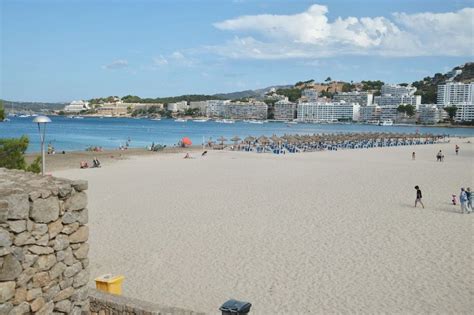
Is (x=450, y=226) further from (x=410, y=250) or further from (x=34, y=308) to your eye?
(x=34, y=308)

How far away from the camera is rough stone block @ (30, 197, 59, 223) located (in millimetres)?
4125

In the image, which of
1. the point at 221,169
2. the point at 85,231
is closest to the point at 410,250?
the point at 85,231

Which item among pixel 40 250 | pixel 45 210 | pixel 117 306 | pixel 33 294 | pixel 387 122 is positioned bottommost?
pixel 117 306

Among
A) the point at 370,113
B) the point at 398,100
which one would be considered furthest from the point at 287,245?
the point at 398,100

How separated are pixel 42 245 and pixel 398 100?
18904cm

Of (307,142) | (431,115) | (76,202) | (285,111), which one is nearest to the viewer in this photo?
(76,202)

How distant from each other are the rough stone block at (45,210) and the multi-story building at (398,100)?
177 metres

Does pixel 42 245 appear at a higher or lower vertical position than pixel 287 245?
higher

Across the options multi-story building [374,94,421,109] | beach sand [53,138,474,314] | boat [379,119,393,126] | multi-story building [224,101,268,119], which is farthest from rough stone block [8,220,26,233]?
multi-story building [224,101,268,119]

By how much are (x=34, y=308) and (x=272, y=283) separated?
4.54 m

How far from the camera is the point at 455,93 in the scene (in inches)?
6850

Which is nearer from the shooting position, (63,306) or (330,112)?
(63,306)

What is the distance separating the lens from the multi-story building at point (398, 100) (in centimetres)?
17475

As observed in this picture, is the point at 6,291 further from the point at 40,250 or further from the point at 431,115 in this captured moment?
the point at 431,115
